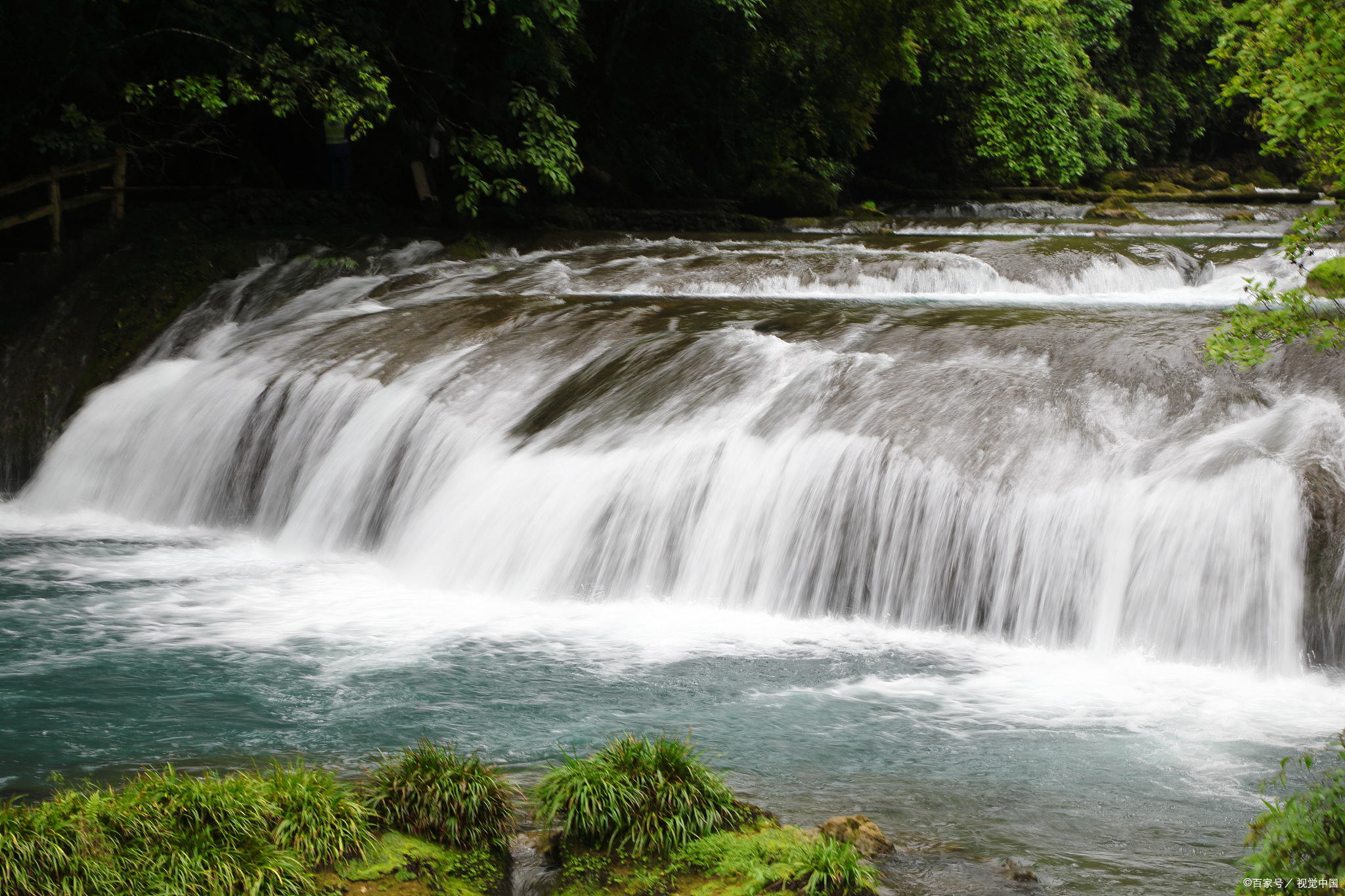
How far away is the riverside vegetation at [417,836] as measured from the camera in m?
3.60

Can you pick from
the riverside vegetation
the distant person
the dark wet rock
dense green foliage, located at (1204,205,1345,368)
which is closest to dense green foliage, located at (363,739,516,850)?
the riverside vegetation

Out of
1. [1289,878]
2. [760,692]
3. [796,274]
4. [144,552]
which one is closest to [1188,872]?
[1289,878]

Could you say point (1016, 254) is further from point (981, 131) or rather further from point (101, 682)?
point (981, 131)

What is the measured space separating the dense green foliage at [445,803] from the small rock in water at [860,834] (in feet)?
3.90

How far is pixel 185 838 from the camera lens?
3.75 meters

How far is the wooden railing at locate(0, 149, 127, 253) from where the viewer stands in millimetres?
14070

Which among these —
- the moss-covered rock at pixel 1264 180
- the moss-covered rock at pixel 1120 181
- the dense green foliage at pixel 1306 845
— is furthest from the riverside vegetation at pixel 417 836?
the moss-covered rock at pixel 1264 180

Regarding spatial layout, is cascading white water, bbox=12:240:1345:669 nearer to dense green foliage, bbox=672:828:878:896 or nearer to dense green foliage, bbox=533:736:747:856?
dense green foliage, bbox=533:736:747:856

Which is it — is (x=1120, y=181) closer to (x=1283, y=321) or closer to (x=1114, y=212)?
(x=1114, y=212)

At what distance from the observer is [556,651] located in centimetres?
696

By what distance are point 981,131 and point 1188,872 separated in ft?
81.9

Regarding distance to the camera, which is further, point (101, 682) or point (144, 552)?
point (144, 552)

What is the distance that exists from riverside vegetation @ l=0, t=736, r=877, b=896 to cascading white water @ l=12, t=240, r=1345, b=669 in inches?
134

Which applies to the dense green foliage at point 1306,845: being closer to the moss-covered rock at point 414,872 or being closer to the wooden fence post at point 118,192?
the moss-covered rock at point 414,872
